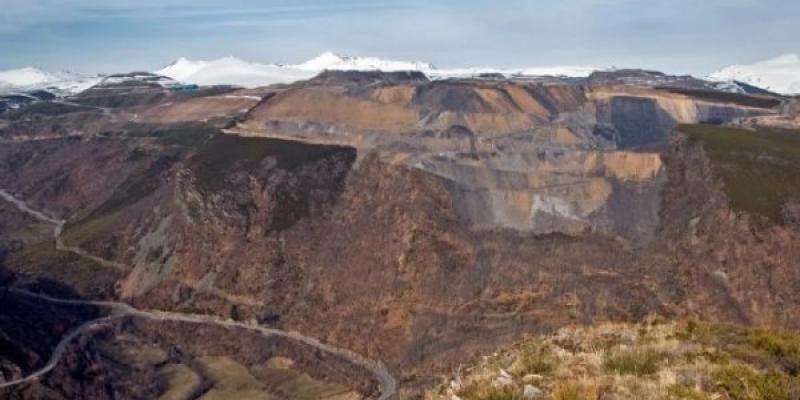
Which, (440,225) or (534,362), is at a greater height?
(534,362)

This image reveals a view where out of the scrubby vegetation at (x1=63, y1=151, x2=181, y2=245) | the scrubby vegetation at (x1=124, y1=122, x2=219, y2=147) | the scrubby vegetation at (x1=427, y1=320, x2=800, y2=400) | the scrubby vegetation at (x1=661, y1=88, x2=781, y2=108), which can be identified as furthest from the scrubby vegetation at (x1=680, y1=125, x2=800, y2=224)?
the scrubby vegetation at (x1=124, y1=122, x2=219, y2=147)

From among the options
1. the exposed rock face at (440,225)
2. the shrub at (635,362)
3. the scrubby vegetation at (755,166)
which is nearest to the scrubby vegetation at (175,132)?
the exposed rock face at (440,225)

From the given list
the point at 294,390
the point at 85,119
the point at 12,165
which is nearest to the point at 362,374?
the point at 294,390

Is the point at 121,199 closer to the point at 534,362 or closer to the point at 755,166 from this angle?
the point at 755,166

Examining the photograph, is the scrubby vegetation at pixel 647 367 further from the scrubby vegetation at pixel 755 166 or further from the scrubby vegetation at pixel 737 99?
the scrubby vegetation at pixel 737 99

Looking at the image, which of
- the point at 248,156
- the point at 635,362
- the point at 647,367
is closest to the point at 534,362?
the point at 635,362

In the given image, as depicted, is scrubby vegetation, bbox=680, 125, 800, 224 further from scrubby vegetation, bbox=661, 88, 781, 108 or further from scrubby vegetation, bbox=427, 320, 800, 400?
scrubby vegetation, bbox=427, 320, 800, 400
